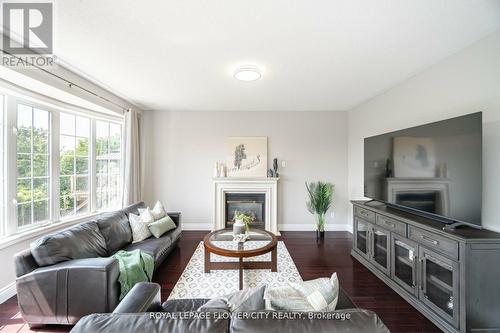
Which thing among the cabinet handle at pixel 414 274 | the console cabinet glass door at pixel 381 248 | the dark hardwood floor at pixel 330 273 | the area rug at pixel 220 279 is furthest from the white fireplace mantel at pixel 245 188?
the cabinet handle at pixel 414 274

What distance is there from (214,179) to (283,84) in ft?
7.62


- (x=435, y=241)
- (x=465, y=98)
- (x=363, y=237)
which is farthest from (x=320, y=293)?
(x=465, y=98)

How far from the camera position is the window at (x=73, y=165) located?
9.92 ft

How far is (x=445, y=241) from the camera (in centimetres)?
174

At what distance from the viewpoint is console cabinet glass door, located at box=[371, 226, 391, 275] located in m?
2.43

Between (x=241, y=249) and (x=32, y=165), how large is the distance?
9.49ft

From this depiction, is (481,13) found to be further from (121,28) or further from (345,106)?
(121,28)

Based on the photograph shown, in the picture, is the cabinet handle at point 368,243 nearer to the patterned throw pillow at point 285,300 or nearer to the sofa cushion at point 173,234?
the patterned throw pillow at point 285,300

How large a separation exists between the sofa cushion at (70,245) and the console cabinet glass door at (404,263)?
11.0 feet

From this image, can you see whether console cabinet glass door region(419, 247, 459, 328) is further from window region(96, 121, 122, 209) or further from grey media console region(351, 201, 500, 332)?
window region(96, 121, 122, 209)

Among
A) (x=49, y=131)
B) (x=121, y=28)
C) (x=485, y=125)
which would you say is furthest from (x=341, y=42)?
(x=49, y=131)

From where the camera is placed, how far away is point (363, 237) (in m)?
2.93

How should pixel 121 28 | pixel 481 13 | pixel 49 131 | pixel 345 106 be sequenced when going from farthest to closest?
pixel 345 106 → pixel 49 131 → pixel 121 28 → pixel 481 13

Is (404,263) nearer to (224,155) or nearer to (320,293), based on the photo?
(320,293)
